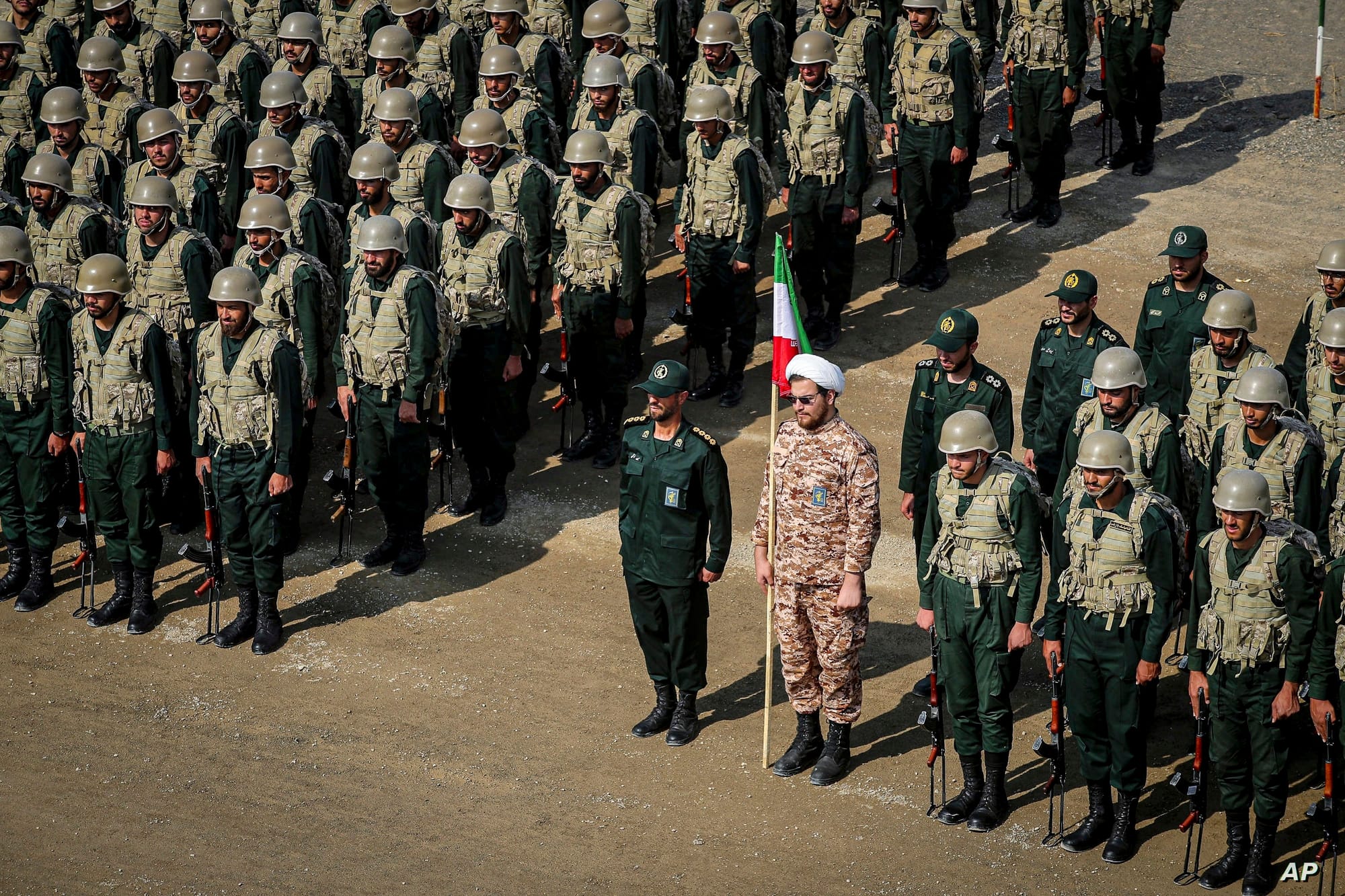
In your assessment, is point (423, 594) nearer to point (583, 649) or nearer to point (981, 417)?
point (583, 649)

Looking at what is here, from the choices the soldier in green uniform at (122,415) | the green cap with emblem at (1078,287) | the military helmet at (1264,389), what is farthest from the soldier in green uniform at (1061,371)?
the soldier in green uniform at (122,415)

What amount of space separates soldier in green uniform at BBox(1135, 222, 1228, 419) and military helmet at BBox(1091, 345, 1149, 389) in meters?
1.61

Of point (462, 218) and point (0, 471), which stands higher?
point (462, 218)

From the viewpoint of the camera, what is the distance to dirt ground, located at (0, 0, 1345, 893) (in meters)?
9.48

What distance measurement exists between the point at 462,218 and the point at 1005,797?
5.92 meters

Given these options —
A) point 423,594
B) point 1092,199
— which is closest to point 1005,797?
point 423,594

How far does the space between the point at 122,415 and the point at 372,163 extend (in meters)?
2.99

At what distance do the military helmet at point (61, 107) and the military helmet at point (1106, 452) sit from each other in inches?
394

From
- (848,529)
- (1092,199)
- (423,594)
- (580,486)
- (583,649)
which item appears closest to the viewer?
(848,529)

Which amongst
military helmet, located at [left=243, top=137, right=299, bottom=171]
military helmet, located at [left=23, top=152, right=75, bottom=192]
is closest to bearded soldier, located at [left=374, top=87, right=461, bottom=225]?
military helmet, located at [left=243, top=137, right=299, bottom=171]

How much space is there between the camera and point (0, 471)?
493 inches

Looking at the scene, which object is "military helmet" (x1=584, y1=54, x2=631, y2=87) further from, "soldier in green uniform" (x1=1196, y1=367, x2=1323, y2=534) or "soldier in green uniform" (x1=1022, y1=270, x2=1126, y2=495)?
"soldier in green uniform" (x1=1196, y1=367, x2=1323, y2=534)

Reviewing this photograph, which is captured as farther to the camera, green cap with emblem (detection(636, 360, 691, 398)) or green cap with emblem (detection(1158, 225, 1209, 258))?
green cap with emblem (detection(1158, 225, 1209, 258))

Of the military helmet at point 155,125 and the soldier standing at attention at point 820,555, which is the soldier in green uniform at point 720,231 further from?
the soldier standing at attention at point 820,555
